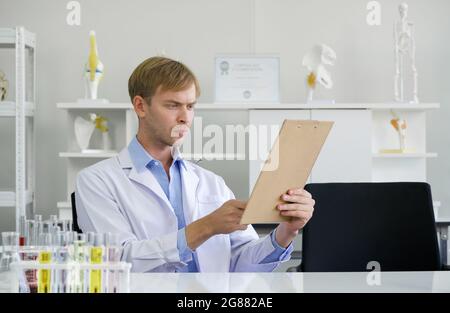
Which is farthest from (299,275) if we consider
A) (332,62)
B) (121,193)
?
(332,62)

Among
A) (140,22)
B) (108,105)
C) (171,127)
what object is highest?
(140,22)

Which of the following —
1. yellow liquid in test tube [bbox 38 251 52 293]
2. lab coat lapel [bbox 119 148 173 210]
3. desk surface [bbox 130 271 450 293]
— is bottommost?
desk surface [bbox 130 271 450 293]

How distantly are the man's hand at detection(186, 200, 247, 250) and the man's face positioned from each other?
313 mm

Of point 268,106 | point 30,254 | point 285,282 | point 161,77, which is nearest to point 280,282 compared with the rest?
point 285,282

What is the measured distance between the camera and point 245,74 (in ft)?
12.5

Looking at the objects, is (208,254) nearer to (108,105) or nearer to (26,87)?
(108,105)

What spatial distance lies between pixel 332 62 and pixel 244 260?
7.48 ft

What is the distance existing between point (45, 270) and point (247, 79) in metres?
2.85

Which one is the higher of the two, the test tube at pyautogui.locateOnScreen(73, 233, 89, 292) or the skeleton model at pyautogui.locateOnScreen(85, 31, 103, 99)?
the skeleton model at pyautogui.locateOnScreen(85, 31, 103, 99)

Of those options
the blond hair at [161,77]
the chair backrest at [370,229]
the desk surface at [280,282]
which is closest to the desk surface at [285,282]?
the desk surface at [280,282]

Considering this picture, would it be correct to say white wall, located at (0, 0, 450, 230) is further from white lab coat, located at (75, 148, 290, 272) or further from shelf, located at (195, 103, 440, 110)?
white lab coat, located at (75, 148, 290, 272)

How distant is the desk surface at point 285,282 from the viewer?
3.63 feet

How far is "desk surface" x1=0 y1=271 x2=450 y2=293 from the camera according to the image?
43.1 inches

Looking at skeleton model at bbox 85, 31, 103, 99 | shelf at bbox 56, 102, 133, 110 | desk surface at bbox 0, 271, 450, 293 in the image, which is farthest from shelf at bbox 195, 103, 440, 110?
desk surface at bbox 0, 271, 450, 293
